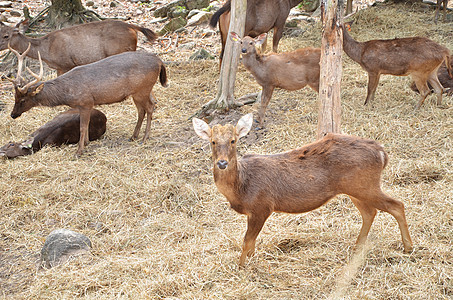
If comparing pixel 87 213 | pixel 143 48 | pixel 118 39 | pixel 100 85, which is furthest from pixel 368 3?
pixel 87 213

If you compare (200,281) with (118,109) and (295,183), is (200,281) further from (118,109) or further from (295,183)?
(118,109)

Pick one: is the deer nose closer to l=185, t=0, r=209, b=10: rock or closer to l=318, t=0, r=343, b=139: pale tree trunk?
l=318, t=0, r=343, b=139: pale tree trunk

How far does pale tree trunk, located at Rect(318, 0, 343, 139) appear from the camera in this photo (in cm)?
606

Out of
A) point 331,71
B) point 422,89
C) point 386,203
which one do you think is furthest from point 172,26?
point 386,203

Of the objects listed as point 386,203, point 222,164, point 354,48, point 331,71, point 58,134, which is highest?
point 222,164

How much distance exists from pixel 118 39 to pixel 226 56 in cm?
315

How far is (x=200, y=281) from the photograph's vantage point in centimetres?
441

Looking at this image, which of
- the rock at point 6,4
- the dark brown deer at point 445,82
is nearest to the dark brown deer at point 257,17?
the dark brown deer at point 445,82

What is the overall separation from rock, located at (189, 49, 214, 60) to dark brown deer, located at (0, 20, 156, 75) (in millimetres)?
1744

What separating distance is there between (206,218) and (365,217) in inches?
76.8

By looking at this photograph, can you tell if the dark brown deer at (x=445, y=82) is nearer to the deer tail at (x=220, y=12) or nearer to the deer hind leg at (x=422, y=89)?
the deer hind leg at (x=422, y=89)

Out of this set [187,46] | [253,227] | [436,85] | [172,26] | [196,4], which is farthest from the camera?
[196,4]

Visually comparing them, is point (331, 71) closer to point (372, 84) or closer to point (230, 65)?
point (372, 84)

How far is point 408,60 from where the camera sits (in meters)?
8.12
